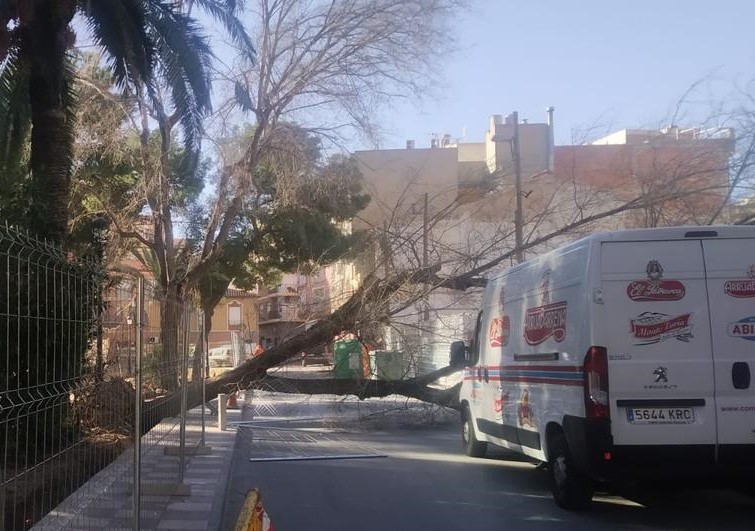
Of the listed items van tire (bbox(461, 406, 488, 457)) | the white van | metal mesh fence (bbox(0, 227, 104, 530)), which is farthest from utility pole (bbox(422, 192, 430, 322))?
metal mesh fence (bbox(0, 227, 104, 530))

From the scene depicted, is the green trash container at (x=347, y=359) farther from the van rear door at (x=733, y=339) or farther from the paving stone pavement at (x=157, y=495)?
the van rear door at (x=733, y=339)

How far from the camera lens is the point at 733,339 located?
7.90 meters

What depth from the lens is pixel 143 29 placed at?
11414mm

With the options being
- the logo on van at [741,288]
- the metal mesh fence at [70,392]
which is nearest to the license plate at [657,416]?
the logo on van at [741,288]

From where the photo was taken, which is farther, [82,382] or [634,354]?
[634,354]

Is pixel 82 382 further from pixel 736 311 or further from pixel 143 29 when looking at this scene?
pixel 143 29

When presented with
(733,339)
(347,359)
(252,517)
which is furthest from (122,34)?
(347,359)

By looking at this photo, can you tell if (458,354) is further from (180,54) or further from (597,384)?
(180,54)

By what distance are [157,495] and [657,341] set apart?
5.15 meters

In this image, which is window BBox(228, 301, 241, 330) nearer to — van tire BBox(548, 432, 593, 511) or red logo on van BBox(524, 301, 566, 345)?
red logo on van BBox(524, 301, 566, 345)

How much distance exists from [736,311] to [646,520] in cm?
226

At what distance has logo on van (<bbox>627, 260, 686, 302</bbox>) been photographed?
7938mm

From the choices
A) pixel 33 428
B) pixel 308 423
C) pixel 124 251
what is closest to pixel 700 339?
pixel 33 428

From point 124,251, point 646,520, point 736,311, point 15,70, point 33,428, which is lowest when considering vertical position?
point 646,520
